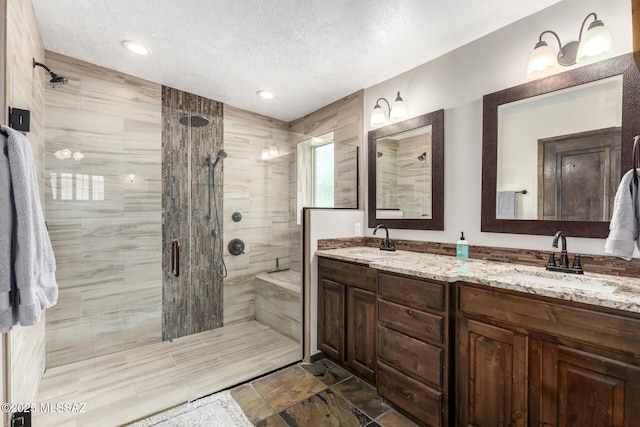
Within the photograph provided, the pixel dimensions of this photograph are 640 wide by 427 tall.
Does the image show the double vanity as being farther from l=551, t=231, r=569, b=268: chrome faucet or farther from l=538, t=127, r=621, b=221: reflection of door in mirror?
l=538, t=127, r=621, b=221: reflection of door in mirror

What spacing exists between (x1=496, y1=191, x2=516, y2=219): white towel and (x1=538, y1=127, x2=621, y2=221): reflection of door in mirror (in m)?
0.14

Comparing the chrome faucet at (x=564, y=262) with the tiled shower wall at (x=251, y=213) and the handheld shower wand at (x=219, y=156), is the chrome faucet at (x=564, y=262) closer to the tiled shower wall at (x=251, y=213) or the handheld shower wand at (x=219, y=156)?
the tiled shower wall at (x=251, y=213)

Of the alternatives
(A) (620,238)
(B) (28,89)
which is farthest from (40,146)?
(A) (620,238)

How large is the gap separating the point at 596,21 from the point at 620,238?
1126 millimetres

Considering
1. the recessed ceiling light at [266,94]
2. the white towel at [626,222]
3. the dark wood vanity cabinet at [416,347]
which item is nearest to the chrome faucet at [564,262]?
the white towel at [626,222]

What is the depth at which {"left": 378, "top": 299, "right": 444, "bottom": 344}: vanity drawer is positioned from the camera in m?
1.55

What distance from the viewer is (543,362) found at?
1.25 metres

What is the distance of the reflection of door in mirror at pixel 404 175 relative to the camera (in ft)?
7.72

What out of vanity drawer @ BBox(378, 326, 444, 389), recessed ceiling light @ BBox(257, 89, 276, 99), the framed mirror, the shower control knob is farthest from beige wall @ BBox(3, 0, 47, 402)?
the framed mirror

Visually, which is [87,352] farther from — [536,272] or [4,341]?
[536,272]

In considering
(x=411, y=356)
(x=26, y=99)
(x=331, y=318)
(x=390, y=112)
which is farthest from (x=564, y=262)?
(x=26, y=99)

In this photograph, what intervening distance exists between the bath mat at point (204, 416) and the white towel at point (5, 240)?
43.9 inches

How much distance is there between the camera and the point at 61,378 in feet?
7.04

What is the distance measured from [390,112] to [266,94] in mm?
1272
